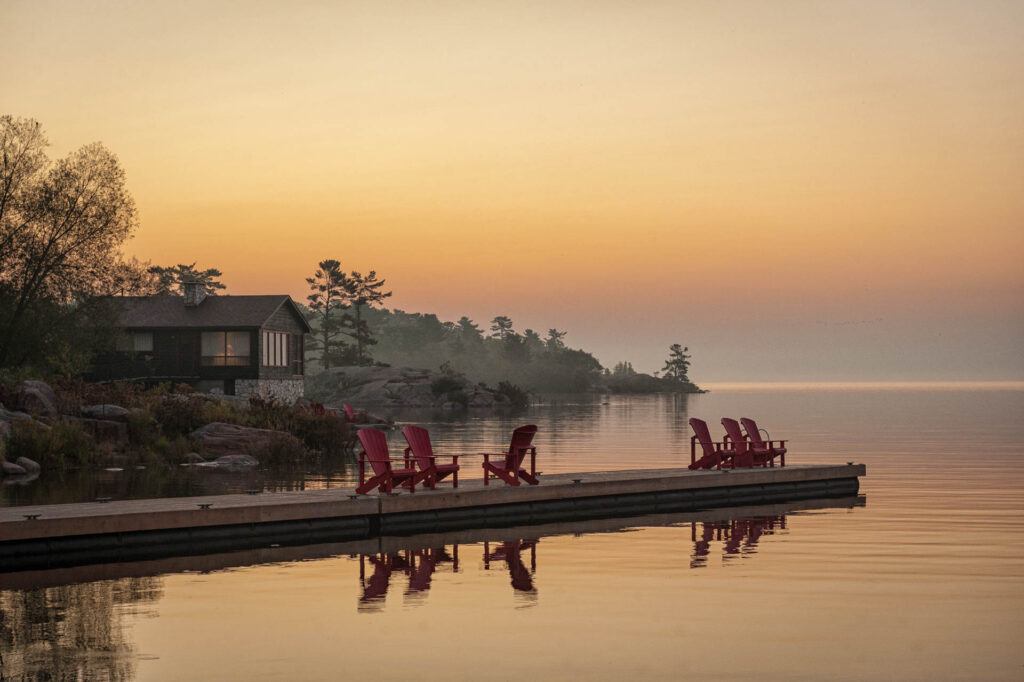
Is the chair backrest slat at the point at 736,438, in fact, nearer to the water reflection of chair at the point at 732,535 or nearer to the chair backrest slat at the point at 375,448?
the water reflection of chair at the point at 732,535

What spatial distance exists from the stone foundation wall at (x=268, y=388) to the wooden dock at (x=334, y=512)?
40.6 m

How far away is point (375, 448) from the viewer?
2016 cm

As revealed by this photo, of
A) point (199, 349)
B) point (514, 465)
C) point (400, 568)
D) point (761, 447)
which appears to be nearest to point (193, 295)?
point (199, 349)

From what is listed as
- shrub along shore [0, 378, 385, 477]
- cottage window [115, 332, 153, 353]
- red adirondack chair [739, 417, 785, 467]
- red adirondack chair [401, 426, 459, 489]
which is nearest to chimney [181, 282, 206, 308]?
cottage window [115, 332, 153, 353]

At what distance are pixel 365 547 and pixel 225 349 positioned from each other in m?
48.9

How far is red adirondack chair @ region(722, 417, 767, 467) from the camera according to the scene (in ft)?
87.5

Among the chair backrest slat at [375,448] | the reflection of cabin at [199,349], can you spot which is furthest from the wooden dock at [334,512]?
the reflection of cabin at [199,349]

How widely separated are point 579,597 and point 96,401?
28.8m

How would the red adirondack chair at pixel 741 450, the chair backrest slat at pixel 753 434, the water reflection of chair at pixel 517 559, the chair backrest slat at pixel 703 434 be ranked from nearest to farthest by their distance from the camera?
the water reflection of chair at pixel 517 559
the chair backrest slat at pixel 703 434
the red adirondack chair at pixel 741 450
the chair backrest slat at pixel 753 434

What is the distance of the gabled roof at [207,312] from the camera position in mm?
65250

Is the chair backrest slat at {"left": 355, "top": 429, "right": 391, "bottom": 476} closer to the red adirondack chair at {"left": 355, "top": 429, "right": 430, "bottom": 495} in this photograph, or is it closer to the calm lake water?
the red adirondack chair at {"left": 355, "top": 429, "right": 430, "bottom": 495}

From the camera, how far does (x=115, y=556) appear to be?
1711 centimetres

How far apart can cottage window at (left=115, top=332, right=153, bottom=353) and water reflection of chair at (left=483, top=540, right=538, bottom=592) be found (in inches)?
1991

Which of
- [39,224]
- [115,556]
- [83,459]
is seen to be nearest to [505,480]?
[115,556]
